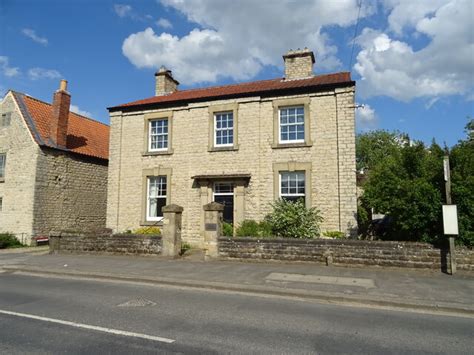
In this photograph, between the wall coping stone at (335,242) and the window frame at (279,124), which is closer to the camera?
the wall coping stone at (335,242)

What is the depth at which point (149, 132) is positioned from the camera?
728 inches

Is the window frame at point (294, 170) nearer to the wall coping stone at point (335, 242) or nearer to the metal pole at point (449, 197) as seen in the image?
the wall coping stone at point (335, 242)

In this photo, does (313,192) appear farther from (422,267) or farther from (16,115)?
(16,115)

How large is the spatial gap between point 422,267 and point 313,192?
593cm

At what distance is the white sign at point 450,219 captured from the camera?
30.1 ft

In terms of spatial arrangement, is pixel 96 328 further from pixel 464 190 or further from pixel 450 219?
pixel 464 190

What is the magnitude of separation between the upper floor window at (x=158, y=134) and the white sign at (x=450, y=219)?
13.2m

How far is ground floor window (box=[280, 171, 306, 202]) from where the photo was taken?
1560 cm

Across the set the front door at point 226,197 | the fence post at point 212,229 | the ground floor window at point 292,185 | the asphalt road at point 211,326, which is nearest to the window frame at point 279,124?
the ground floor window at point 292,185

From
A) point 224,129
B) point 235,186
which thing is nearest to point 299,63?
point 224,129

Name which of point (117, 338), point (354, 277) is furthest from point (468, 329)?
point (117, 338)

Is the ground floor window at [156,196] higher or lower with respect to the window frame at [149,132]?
lower

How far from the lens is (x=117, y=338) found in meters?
4.94

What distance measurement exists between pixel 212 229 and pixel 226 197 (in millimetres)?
4345
